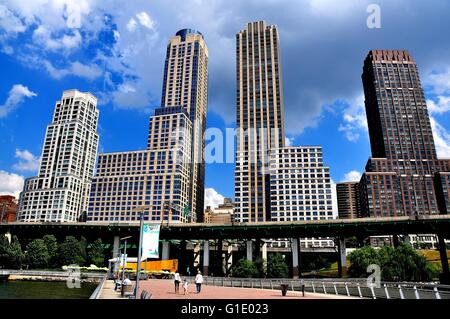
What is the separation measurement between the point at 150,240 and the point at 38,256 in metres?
87.9

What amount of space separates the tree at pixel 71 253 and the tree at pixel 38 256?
361cm

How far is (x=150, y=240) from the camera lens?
14938 mm

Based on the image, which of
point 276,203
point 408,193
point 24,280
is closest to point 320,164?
point 276,203

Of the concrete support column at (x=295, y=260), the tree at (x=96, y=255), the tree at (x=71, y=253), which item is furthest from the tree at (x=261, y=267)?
the tree at (x=71, y=253)

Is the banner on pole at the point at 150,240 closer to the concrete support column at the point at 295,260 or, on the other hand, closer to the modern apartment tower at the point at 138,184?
the concrete support column at the point at 295,260

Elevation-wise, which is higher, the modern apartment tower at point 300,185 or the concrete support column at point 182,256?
the modern apartment tower at point 300,185

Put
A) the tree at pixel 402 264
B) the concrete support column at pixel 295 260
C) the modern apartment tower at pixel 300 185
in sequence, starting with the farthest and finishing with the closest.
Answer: the modern apartment tower at pixel 300 185 < the concrete support column at pixel 295 260 < the tree at pixel 402 264

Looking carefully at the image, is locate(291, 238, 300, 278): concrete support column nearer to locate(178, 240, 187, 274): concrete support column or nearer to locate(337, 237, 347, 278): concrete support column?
locate(337, 237, 347, 278): concrete support column

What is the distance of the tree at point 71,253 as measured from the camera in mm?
87050

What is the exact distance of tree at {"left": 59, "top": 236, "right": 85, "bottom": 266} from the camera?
87.1 metres

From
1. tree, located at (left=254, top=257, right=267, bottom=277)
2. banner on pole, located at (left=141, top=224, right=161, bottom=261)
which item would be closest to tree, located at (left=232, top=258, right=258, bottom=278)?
tree, located at (left=254, top=257, right=267, bottom=277)

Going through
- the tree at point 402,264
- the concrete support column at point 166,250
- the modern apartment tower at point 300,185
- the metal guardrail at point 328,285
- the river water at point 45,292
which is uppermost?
the modern apartment tower at point 300,185

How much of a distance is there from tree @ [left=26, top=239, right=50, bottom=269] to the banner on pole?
86.6 metres
